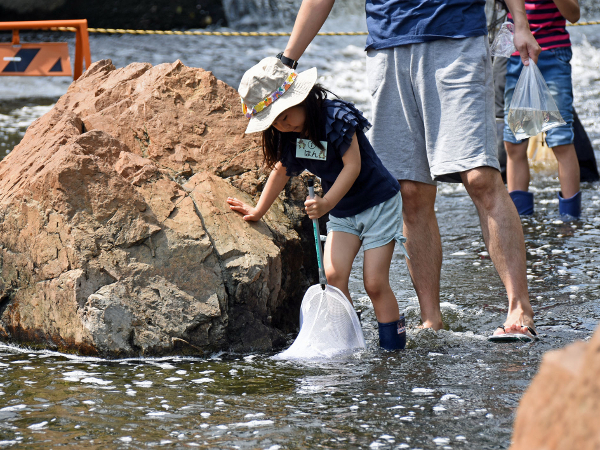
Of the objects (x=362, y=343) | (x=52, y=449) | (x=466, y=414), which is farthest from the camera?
(x=362, y=343)

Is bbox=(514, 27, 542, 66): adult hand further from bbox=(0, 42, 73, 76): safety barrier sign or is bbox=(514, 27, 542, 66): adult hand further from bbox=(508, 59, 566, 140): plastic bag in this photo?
bbox=(0, 42, 73, 76): safety barrier sign

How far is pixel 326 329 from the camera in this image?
2.89 m

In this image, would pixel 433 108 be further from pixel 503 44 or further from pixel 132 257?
→ pixel 132 257

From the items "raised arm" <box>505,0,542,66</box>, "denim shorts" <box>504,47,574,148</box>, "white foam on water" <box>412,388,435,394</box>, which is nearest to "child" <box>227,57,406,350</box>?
"white foam on water" <box>412,388,435,394</box>

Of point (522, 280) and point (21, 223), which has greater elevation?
point (21, 223)

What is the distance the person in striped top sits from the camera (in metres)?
5.06

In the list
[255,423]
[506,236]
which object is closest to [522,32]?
[506,236]

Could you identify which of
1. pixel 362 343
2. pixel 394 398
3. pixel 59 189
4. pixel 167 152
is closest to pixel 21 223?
pixel 59 189

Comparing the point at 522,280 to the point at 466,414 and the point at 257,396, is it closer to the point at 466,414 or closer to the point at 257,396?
the point at 466,414

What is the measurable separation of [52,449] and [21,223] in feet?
4.23

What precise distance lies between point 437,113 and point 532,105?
2.42ft

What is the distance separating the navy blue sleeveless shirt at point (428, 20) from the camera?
9.89ft

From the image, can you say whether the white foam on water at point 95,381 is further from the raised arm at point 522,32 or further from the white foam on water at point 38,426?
the raised arm at point 522,32

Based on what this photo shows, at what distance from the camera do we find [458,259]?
4.39 metres
